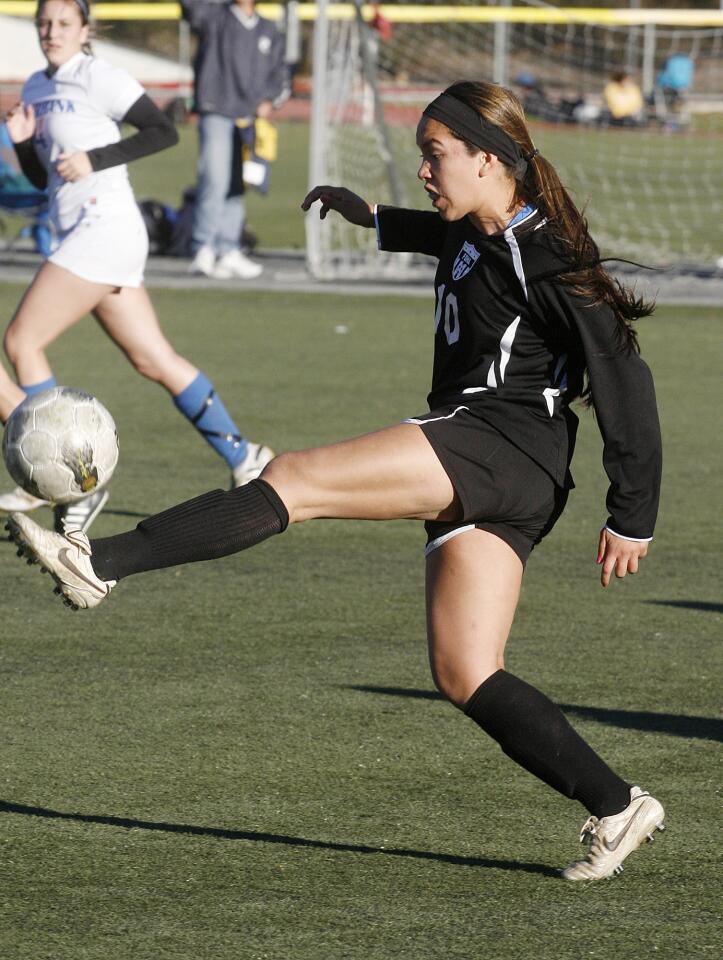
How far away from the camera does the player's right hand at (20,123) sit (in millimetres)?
7312

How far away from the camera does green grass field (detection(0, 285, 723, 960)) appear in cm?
370

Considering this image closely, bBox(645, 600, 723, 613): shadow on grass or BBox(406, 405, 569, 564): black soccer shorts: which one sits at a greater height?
BBox(406, 405, 569, 564): black soccer shorts

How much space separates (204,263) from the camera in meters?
16.5

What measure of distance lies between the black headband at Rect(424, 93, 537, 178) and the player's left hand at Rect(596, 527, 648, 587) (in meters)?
0.84

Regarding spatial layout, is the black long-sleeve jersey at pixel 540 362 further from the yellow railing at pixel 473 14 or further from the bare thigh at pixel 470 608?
the yellow railing at pixel 473 14

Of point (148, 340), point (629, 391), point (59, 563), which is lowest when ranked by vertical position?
point (148, 340)

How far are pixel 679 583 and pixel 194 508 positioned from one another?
3400 millimetres

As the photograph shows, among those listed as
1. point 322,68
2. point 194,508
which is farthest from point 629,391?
point 322,68

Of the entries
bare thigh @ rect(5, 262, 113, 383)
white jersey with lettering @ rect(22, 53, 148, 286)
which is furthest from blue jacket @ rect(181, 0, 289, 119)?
bare thigh @ rect(5, 262, 113, 383)

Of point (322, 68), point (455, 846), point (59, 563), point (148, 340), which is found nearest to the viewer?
point (59, 563)

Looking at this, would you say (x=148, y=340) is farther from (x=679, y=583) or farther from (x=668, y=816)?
(x=668, y=816)

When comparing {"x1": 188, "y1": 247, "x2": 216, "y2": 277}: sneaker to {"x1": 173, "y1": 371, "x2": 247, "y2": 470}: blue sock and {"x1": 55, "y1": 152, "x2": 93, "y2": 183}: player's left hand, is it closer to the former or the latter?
{"x1": 173, "y1": 371, "x2": 247, "y2": 470}: blue sock

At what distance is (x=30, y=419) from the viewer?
4.49m

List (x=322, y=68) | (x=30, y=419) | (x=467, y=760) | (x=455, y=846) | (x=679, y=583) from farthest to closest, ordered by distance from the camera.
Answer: (x=322, y=68) < (x=679, y=583) < (x=467, y=760) < (x=30, y=419) < (x=455, y=846)
